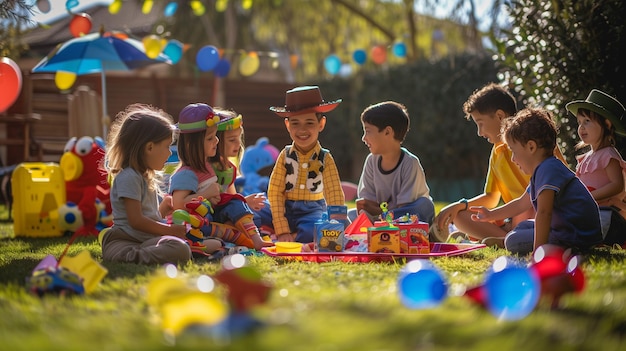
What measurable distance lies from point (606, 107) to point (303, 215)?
A: 2.34 meters

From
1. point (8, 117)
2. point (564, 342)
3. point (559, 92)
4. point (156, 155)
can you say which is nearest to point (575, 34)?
point (559, 92)

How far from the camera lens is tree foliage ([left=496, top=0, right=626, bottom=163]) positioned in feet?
18.4

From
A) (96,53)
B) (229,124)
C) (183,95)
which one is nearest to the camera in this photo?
(229,124)

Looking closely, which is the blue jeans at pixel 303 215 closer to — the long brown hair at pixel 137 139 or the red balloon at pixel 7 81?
the long brown hair at pixel 137 139

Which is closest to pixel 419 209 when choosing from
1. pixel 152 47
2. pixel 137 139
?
pixel 137 139

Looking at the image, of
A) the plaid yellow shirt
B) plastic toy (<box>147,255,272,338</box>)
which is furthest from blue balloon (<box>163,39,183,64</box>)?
plastic toy (<box>147,255,272,338</box>)

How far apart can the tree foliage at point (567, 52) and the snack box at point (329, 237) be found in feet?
7.59

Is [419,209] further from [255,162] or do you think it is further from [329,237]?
[255,162]

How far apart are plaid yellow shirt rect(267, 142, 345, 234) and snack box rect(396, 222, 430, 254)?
1.22 metres

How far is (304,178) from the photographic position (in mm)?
5801

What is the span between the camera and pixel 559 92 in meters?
5.87

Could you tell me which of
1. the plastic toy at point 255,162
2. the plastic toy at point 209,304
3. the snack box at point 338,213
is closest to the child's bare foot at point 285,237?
the snack box at point 338,213

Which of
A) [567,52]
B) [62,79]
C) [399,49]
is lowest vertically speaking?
[567,52]

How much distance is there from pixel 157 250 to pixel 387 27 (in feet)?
54.0
